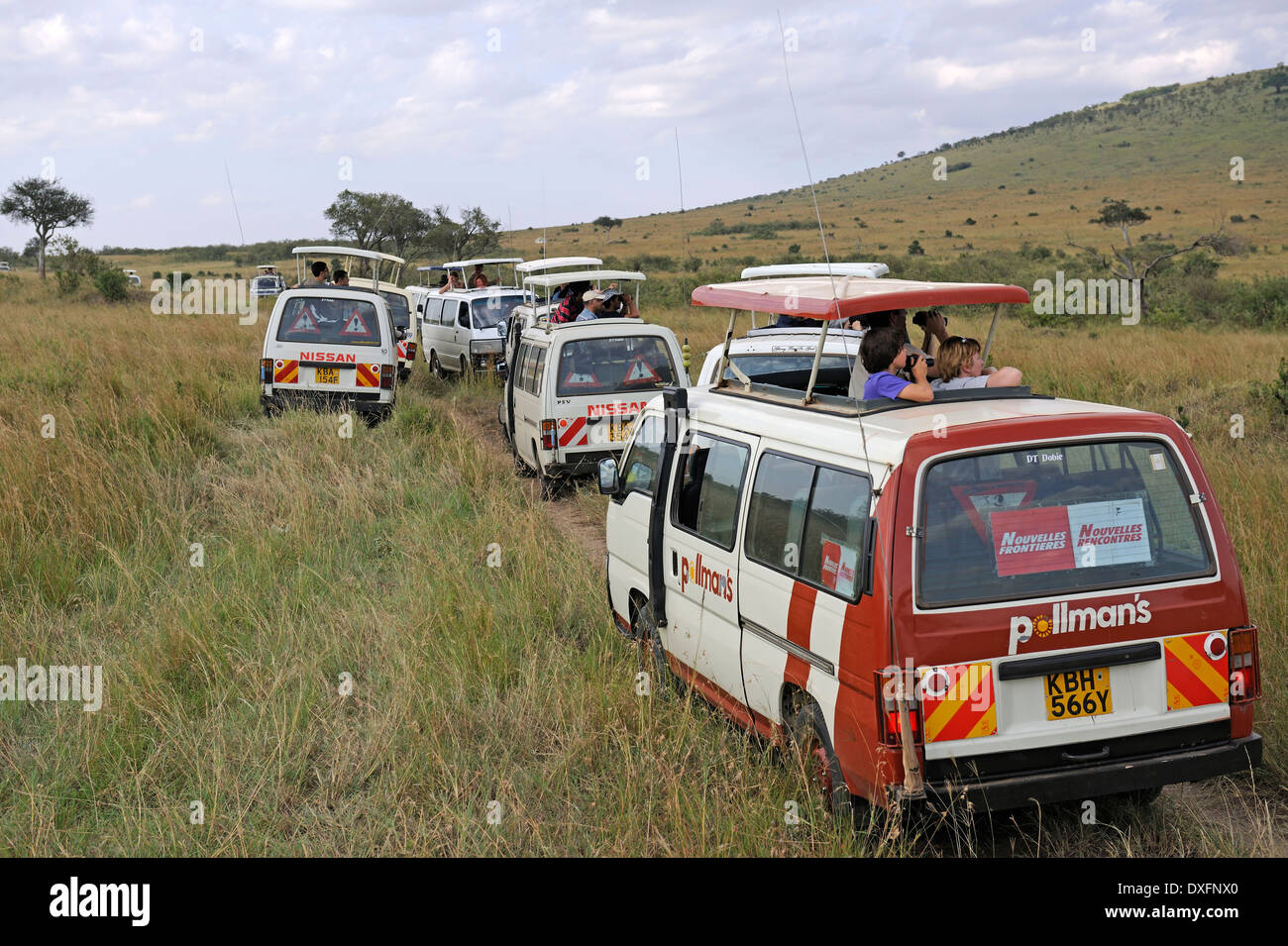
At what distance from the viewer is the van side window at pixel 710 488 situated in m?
5.14

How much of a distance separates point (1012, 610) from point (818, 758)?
1.01m

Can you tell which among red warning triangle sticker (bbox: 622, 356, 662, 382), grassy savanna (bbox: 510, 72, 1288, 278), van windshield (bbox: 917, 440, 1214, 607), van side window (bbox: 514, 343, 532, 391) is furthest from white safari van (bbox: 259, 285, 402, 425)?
grassy savanna (bbox: 510, 72, 1288, 278)

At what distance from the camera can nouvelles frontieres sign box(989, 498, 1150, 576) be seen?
3912mm

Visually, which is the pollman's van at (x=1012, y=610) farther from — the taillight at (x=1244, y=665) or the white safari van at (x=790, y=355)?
the white safari van at (x=790, y=355)

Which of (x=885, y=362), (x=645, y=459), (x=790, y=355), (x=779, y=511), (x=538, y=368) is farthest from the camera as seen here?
(x=538, y=368)

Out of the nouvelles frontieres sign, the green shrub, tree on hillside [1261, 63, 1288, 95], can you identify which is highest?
tree on hillside [1261, 63, 1288, 95]

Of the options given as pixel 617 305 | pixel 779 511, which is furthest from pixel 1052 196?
pixel 779 511

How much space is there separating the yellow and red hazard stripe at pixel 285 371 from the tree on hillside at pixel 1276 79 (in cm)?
11192

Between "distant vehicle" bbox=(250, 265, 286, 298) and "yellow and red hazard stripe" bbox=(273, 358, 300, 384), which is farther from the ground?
"distant vehicle" bbox=(250, 265, 286, 298)

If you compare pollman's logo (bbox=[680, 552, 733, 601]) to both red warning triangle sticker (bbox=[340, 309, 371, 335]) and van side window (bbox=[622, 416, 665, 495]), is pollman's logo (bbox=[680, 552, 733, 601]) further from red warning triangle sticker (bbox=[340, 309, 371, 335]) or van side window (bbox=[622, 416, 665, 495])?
red warning triangle sticker (bbox=[340, 309, 371, 335])

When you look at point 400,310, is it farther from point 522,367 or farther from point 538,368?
point 538,368

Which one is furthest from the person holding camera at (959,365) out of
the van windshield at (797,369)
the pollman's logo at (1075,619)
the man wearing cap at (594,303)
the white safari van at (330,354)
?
the white safari van at (330,354)

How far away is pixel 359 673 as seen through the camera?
619cm
